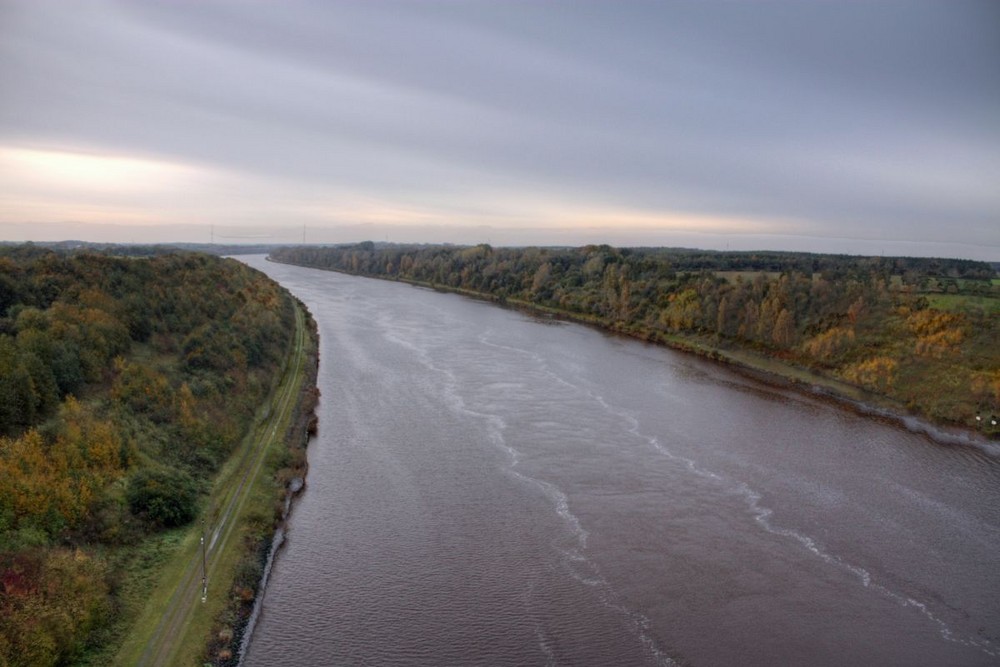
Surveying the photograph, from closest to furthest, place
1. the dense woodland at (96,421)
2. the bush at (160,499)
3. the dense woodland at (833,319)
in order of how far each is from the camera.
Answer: the dense woodland at (96,421)
the bush at (160,499)
the dense woodland at (833,319)

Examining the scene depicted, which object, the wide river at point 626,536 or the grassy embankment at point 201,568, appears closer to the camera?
the grassy embankment at point 201,568

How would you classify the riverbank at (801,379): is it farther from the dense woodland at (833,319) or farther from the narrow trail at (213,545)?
the narrow trail at (213,545)

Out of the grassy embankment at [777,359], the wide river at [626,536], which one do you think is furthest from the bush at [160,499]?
the grassy embankment at [777,359]

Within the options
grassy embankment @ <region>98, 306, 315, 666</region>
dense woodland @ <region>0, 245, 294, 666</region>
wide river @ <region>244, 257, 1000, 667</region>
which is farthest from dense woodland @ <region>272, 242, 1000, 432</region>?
dense woodland @ <region>0, 245, 294, 666</region>

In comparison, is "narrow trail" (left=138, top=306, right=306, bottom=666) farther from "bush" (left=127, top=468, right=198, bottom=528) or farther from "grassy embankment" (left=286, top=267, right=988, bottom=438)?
"grassy embankment" (left=286, top=267, right=988, bottom=438)

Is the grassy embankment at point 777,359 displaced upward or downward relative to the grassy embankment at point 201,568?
upward

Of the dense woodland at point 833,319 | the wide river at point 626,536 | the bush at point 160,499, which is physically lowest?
the wide river at point 626,536

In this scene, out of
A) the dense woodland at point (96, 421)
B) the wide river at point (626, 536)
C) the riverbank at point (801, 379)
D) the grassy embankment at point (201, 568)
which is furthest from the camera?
the riverbank at point (801, 379)

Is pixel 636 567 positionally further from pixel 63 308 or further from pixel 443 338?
pixel 443 338
